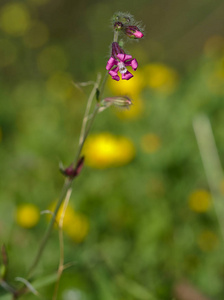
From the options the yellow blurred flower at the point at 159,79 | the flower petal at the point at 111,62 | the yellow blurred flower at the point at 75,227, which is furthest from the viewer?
the yellow blurred flower at the point at 159,79

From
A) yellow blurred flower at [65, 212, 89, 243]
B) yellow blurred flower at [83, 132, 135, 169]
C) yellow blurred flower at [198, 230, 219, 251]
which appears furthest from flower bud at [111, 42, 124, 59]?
yellow blurred flower at [83, 132, 135, 169]

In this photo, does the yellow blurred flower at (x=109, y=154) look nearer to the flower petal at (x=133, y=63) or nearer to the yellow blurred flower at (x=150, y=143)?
the yellow blurred flower at (x=150, y=143)

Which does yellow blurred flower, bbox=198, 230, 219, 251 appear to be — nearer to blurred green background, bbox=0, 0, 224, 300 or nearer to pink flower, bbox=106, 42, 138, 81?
blurred green background, bbox=0, 0, 224, 300

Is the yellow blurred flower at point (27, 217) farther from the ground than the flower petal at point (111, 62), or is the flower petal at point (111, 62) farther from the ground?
the flower petal at point (111, 62)

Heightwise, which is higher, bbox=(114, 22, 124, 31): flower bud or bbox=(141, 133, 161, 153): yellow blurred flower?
bbox=(141, 133, 161, 153): yellow blurred flower

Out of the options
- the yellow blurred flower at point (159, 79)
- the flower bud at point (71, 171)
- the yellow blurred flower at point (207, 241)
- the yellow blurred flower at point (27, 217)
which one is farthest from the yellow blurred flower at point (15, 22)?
the flower bud at point (71, 171)

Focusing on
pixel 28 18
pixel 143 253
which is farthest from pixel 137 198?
pixel 28 18
